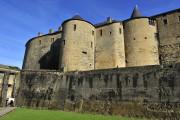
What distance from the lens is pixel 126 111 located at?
44.4 ft

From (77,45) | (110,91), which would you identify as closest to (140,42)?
(77,45)

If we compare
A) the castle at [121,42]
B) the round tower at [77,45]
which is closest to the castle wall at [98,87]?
the round tower at [77,45]

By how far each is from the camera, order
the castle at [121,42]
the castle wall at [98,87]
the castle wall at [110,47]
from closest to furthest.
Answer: the castle wall at [98,87]
the castle at [121,42]
the castle wall at [110,47]

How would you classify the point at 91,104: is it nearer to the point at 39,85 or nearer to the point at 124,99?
the point at 124,99

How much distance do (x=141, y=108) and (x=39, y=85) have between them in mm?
10500

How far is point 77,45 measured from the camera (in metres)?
22.7

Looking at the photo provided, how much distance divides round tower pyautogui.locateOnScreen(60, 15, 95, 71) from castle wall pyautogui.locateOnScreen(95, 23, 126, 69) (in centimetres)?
112

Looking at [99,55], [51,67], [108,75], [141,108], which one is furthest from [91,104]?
[51,67]

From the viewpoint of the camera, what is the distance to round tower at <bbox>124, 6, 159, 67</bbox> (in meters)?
23.4

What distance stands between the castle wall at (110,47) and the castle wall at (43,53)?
21.3ft

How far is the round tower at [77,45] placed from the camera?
22.0 meters

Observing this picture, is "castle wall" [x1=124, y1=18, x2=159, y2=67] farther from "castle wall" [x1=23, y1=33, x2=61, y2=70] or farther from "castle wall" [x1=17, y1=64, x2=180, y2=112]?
"castle wall" [x1=23, y1=33, x2=61, y2=70]

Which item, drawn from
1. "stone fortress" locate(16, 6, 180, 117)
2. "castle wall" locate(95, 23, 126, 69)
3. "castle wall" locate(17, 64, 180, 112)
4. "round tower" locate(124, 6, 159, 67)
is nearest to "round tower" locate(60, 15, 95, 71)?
"stone fortress" locate(16, 6, 180, 117)

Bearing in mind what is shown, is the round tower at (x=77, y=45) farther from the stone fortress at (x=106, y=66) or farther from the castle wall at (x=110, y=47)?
the castle wall at (x=110, y=47)
